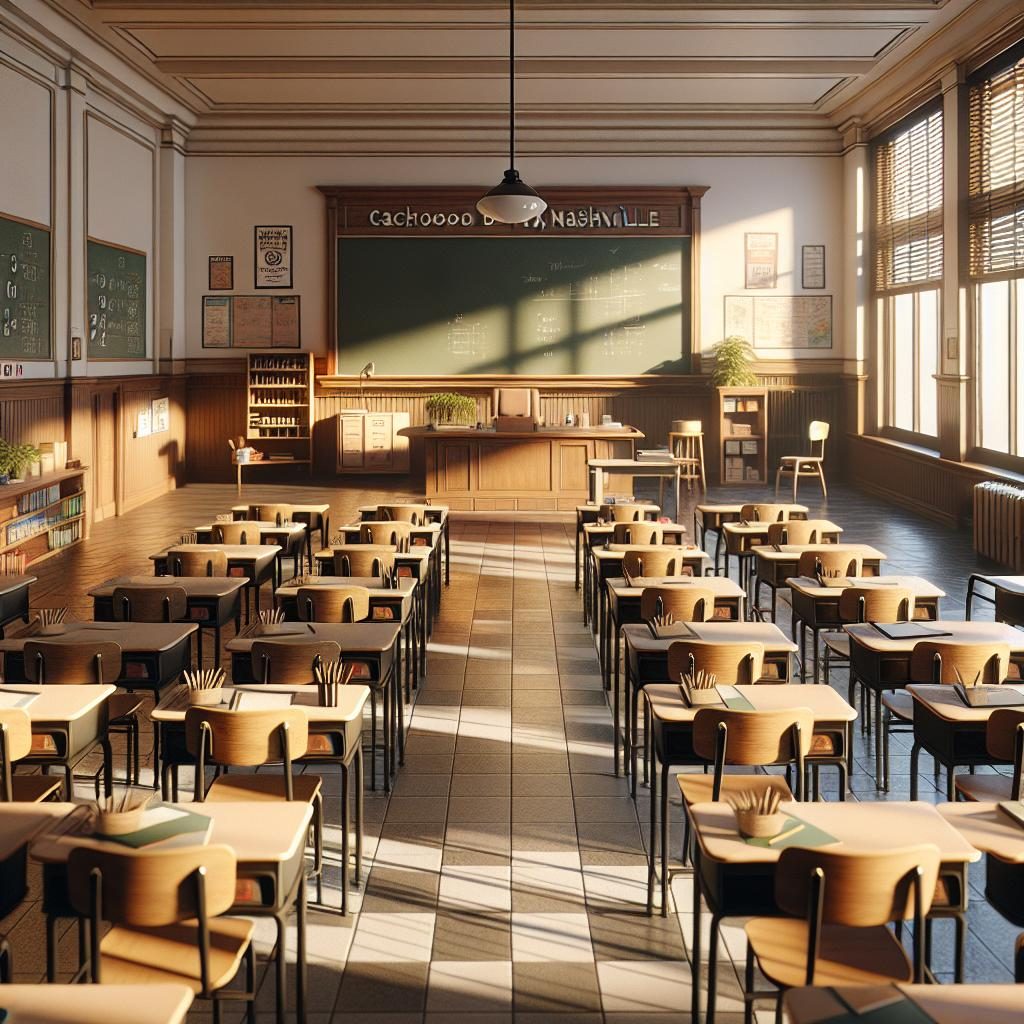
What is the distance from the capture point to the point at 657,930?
3.75 meters

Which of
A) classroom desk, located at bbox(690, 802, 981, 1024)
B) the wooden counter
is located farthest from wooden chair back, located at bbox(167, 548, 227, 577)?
the wooden counter

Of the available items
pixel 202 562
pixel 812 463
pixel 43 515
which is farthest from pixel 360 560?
pixel 812 463

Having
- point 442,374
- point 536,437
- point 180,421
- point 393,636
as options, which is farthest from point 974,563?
point 180,421

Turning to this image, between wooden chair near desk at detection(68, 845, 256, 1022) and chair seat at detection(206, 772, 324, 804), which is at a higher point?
wooden chair near desk at detection(68, 845, 256, 1022)

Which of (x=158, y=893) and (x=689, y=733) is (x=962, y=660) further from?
(x=158, y=893)

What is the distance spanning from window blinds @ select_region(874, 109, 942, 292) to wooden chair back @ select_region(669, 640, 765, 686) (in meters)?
9.75

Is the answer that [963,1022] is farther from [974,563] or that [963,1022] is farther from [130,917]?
[974,563]

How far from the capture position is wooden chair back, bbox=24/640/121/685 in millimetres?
4578

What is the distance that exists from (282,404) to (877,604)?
11.3 metres

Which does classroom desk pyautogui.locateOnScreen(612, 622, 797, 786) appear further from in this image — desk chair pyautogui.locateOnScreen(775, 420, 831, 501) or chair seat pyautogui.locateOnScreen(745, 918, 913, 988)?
desk chair pyautogui.locateOnScreen(775, 420, 831, 501)

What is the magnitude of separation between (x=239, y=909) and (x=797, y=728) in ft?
5.70

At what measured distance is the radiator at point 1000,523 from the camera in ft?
31.9

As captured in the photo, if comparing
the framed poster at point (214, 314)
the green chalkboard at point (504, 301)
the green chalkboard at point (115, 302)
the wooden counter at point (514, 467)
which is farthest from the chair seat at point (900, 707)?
the framed poster at point (214, 314)

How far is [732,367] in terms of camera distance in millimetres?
15500
